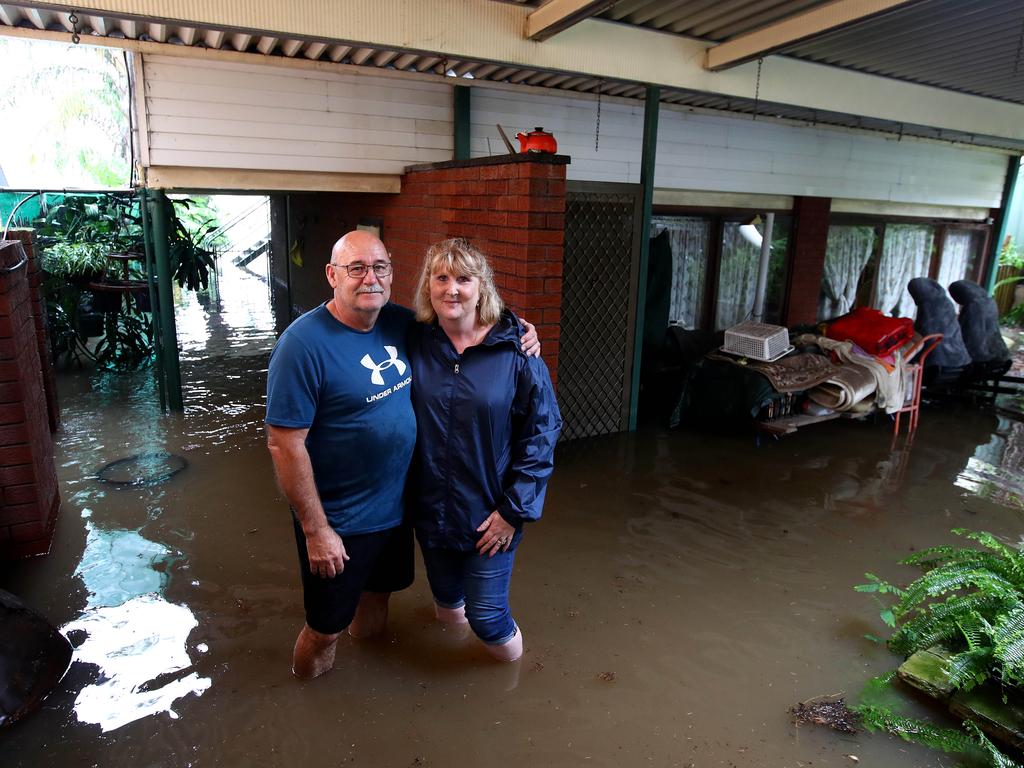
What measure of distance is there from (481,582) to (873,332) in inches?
202

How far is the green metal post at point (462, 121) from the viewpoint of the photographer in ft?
20.8

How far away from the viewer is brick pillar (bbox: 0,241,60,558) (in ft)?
11.5

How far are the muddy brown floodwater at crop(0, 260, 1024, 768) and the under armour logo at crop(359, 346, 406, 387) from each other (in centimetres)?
136

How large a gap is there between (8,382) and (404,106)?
4047mm

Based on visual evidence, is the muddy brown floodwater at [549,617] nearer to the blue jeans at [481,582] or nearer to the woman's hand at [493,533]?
the blue jeans at [481,582]

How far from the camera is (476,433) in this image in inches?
101

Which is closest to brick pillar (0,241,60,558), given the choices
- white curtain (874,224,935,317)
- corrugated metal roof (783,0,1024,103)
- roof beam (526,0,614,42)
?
roof beam (526,0,614,42)

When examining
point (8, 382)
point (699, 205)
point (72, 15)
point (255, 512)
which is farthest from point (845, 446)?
point (72, 15)

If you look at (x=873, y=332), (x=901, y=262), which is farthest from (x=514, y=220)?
(x=901, y=262)

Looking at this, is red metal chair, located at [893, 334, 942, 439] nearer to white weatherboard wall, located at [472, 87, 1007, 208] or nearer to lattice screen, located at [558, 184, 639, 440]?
lattice screen, located at [558, 184, 639, 440]

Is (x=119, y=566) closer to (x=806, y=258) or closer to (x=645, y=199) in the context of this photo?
(x=645, y=199)

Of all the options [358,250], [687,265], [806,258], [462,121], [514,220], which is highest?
[462,121]

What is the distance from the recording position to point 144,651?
3070 mm

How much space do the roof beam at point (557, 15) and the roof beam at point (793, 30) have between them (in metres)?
1.58
